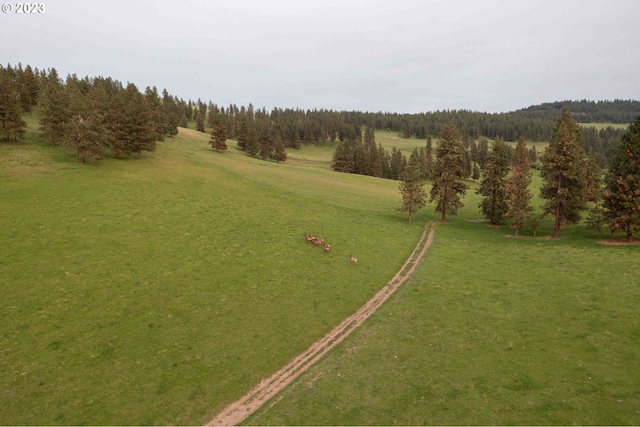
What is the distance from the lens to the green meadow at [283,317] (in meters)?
17.8

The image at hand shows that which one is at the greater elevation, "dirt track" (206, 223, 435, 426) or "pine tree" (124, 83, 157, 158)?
"pine tree" (124, 83, 157, 158)

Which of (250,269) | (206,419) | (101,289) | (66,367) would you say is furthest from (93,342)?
(250,269)

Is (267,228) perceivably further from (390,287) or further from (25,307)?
(25,307)

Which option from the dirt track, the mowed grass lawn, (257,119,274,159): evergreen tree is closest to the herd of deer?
the mowed grass lawn

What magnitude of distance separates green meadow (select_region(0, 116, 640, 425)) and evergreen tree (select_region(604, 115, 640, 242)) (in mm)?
3767

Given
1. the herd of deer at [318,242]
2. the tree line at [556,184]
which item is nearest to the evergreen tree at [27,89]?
the herd of deer at [318,242]

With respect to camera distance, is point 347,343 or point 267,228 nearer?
point 347,343

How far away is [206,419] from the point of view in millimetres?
17516

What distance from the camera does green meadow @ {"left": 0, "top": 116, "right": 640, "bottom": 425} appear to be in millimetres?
17828

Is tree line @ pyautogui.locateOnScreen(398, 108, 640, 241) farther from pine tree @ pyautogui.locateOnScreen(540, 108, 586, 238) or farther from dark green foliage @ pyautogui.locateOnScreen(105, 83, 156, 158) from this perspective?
dark green foliage @ pyautogui.locateOnScreen(105, 83, 156, 158)

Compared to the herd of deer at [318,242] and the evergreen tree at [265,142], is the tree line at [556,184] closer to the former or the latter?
the herd of deer at [318,242]

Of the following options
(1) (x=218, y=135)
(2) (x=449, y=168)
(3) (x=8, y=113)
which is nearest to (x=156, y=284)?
(2) (x=449, y=168)

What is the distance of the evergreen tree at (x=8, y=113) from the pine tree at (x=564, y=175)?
86.5 m

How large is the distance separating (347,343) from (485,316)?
35.2 ft
